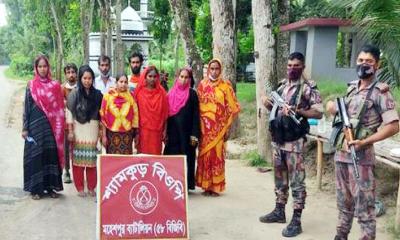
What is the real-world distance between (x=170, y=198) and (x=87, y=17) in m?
18.0

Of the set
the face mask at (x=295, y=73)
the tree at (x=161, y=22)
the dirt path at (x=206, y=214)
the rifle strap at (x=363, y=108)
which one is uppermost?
the tree at (x=161, y=22)

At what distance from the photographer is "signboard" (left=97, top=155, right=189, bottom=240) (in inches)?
191

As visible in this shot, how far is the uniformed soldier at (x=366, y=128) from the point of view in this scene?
4.25 meters

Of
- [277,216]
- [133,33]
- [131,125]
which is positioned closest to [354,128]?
[277,216]

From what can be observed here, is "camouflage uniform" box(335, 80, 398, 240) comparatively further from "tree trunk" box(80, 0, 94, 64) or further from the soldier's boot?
"tree trunk" box(80, 0, 94, 64)

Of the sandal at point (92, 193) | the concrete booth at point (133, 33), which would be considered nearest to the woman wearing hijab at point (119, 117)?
the sandal at point (92, 193)

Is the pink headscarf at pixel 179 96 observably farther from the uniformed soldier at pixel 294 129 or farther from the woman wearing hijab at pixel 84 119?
the uniformed soldier at pixel 294 129

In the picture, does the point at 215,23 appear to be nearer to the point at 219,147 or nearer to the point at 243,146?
the point at 243,146

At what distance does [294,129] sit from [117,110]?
2148 millimetres

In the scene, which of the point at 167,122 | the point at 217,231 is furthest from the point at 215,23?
the point at 217,231

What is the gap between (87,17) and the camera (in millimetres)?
21828

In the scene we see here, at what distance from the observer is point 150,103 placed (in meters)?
6.38

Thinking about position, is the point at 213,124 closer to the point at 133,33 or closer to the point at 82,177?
the point at 82,177

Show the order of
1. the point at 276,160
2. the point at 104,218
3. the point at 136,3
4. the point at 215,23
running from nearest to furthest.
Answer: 1. the point at 104,218
2. the point at 276,160
3. the point at 215,23
4. the point at 136,3
